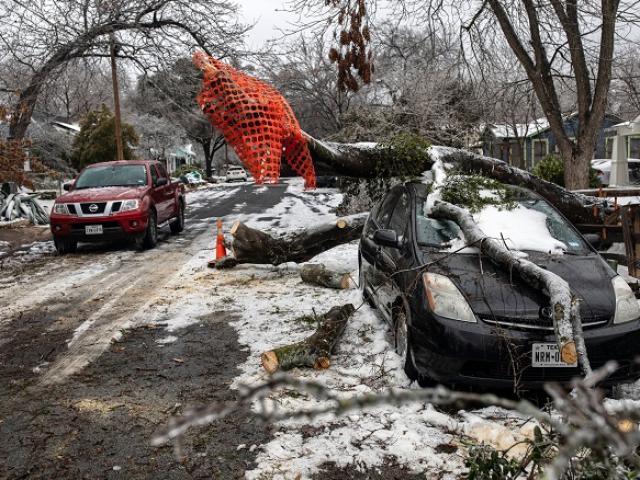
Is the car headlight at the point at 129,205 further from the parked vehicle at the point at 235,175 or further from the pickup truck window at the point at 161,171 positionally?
the parked vehicle at the point at 235,175

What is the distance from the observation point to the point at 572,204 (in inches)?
290

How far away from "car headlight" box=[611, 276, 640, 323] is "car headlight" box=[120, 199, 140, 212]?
28.5ft

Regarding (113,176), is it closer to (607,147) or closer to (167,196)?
(167,196)

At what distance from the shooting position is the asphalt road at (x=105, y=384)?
322cm

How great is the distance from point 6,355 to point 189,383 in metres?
2.03

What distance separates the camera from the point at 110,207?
10.4m

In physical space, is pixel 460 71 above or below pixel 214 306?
above

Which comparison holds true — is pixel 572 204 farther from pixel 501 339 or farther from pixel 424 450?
pixel 424 450

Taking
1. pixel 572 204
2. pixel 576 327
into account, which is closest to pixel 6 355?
pixel 576 327

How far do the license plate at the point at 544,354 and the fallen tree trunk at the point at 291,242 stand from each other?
4.84 metres

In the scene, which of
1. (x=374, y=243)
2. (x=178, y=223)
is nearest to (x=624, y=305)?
(x=374, y=243)

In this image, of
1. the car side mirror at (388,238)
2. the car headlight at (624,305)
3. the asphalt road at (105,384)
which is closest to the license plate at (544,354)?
the car headlight at (624,305)

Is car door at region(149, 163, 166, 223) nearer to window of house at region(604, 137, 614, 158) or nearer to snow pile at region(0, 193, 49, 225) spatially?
snow pile at region(0, 193, 49, 225)

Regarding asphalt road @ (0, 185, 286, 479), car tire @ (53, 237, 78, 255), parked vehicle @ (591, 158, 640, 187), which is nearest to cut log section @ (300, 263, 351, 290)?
asphalt road @ (0, 185, 286, 479)
